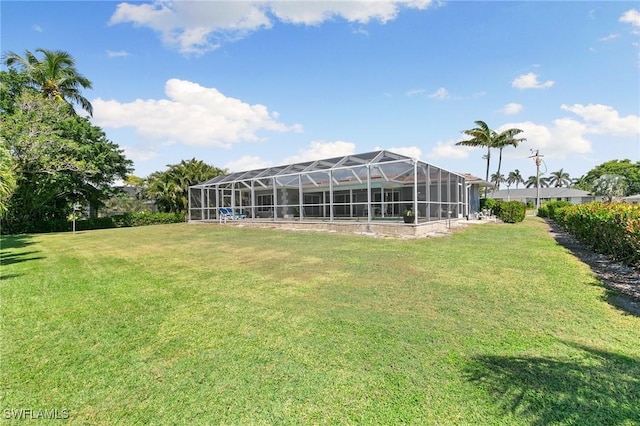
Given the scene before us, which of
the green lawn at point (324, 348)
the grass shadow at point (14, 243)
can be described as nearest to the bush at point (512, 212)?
the green lawn at point (324, 348)

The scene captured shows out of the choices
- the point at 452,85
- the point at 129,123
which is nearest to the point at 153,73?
the point at 129,123

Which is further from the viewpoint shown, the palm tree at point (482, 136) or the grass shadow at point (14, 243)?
the palm tree at point (482, 136)

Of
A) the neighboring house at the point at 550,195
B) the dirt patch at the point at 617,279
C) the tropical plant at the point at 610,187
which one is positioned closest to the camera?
the dirt patch at the point at 617,279

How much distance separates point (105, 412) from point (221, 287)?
3.02 meters

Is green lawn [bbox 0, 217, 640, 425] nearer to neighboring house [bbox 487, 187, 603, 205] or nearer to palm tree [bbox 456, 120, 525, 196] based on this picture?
palm tree [bbox 456, 120, 525, 196]

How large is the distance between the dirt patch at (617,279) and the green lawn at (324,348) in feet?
0.76

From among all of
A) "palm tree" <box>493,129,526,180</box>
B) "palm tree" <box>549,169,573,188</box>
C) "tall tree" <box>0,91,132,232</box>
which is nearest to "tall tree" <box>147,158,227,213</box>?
"tall tree" <box>0,91,132,232</box>

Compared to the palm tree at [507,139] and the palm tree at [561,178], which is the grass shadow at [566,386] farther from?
the palm tree at [561,178]

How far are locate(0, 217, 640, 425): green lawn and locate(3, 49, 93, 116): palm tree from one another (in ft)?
65.3

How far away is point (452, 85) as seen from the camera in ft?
44.3

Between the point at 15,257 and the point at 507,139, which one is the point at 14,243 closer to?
the point at 15,257

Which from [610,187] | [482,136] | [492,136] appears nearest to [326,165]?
[482,136]

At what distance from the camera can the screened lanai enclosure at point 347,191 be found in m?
13.5

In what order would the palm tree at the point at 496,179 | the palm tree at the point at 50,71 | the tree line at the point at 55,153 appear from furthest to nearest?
the palm tree at the point at 496,179 < the palm tree at the point at 50,71 < the tree line at the point at 55,153
